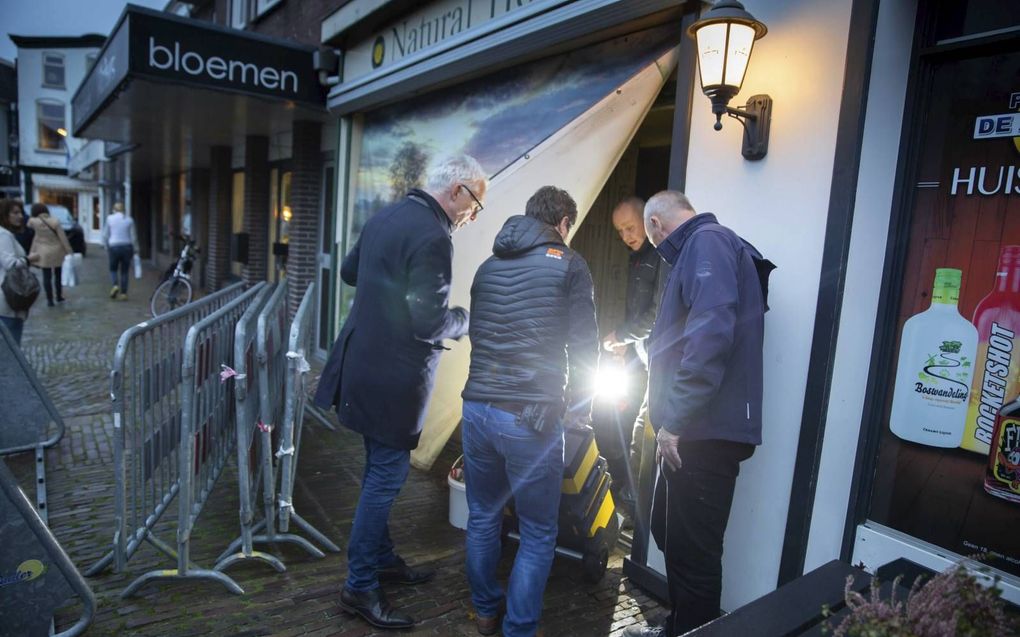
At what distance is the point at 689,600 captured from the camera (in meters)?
2.55

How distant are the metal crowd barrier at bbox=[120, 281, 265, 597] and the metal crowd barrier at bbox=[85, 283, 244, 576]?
118 mm

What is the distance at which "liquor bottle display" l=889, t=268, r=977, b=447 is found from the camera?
7.81 feet

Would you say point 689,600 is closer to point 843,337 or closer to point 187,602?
point 843,337

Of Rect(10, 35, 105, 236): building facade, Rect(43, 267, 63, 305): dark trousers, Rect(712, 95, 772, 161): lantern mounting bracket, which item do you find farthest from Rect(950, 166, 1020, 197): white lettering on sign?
Rect(10, 35, 105, 236): building facade

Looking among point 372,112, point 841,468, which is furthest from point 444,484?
point 372,112

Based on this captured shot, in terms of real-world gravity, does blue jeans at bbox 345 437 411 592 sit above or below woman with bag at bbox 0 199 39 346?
below

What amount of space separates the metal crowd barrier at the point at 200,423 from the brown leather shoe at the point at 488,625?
1167 mm

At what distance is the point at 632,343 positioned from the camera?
409 cm

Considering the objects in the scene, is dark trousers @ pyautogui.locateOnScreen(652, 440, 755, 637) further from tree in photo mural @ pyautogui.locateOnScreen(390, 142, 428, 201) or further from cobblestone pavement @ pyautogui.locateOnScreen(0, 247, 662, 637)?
tree in photo mural @ pyautogui.locateOnScreen(390, 142, 428, 201)

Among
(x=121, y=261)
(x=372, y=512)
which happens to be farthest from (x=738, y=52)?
(x=121, y=261)

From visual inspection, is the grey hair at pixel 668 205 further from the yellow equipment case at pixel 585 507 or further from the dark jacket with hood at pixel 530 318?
the yellow equipment case at pixel 585 507

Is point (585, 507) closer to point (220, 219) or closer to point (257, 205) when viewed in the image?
point (257, 205)

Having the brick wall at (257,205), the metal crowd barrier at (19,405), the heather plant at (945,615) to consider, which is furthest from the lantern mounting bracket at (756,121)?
the brick wall at (257,205)

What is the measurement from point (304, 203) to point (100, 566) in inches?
258
